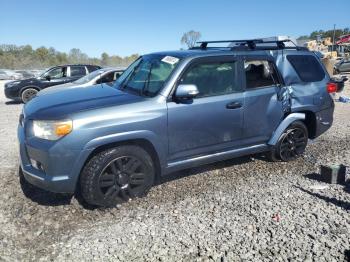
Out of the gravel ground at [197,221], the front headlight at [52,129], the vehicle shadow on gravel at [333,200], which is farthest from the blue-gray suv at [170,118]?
the vehicle shadow on gravel at [333,200]

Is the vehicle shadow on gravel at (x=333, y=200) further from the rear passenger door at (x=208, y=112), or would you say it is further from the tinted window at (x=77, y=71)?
the tinted window at (x=77, y=71)

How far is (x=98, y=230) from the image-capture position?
374 centimetres

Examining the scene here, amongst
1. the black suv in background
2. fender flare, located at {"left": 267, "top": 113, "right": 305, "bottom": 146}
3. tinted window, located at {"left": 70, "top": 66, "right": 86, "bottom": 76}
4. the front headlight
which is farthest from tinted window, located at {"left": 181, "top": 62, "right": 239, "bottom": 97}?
tinted window, located at {"left": 70, "top": 66, "right": 86, "bottom": 76}

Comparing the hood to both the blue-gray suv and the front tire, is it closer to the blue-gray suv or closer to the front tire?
the blue-gray suv

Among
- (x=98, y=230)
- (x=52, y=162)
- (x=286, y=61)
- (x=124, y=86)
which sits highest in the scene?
(x=286, y=61)

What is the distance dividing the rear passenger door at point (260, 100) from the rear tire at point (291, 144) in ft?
1.09

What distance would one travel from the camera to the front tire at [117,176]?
4.00m

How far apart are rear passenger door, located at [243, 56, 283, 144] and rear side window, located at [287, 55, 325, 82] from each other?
0.48 m

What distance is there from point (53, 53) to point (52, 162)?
59.2 meters

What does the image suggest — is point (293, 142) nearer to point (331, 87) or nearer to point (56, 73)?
point (331, 87)

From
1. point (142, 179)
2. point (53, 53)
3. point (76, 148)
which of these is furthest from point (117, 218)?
point (53, 53)

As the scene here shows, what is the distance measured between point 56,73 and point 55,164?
11169 mm

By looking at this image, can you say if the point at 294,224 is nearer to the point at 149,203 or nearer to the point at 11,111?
the point at 149,203

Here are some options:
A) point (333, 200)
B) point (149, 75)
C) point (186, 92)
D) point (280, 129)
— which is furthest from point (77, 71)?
point (333, 200)
